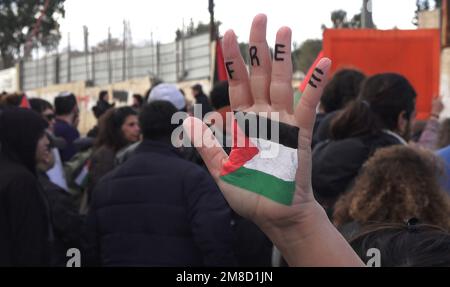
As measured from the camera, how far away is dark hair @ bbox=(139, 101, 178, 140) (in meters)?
3.63

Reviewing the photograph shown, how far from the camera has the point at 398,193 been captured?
2406mm

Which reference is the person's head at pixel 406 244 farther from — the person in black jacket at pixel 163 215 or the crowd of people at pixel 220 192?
the person in black jacket at pixel 163 215

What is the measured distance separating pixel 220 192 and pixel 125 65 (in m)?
20.7

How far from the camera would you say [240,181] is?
5.03ft

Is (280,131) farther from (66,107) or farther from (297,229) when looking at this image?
(66,107)

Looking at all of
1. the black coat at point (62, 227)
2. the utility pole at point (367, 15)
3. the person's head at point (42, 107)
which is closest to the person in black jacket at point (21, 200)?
the black coat at point (62, 227)

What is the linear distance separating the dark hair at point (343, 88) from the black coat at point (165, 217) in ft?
3.99

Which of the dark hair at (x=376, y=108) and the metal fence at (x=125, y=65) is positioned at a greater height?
the metal fence at (x=125, y=65)

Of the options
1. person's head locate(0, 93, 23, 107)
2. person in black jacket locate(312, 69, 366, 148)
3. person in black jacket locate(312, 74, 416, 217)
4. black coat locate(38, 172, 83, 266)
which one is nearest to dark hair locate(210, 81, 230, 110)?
person in black jacket locate(312, 69, 366, 148)

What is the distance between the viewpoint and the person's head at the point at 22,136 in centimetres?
366

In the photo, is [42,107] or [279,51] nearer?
[279,51]

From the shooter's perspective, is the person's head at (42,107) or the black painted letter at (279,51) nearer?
the black painted letter at (279,51)

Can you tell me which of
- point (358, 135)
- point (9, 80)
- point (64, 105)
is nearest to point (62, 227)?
point (358, 135)
